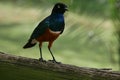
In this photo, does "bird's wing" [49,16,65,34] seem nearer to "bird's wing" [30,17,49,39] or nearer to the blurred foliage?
"bird's wing" [30,17,49,39]

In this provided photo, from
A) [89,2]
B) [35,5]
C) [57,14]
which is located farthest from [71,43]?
[57,14]

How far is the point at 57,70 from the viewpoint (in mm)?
1093

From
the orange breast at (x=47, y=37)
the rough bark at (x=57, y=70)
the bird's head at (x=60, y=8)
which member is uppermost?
the bird's head at (x=60, y=8)

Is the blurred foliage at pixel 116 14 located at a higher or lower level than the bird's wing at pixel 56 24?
Answer: higher

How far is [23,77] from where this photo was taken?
3.50 ft

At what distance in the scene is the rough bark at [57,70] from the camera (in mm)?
1075

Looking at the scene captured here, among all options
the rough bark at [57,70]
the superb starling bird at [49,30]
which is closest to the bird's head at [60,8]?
the superb starling bird at [49,30]

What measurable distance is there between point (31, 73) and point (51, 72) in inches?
1.4

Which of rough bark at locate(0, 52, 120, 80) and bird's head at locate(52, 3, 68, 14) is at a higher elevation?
bird's head at locate(52, 3, 68, 14)

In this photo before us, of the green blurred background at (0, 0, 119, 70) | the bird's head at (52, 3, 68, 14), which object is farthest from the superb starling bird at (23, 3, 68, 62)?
the green blurred background at (0, 0, 119, 70)

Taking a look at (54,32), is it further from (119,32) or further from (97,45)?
(97,45)

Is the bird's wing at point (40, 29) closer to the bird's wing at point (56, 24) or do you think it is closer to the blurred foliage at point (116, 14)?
the bird's wing at point (56, 24)

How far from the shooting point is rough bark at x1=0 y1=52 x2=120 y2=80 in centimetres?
108

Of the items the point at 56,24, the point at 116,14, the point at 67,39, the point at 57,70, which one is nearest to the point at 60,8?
the point at 56,24
